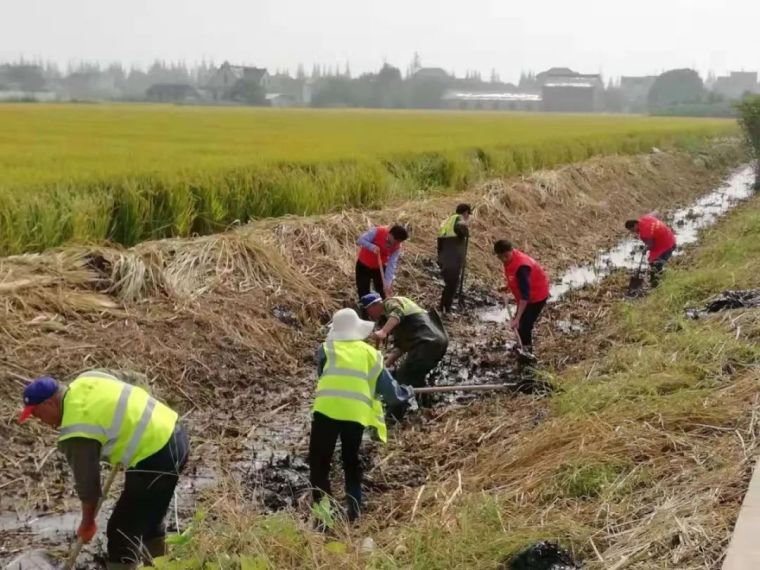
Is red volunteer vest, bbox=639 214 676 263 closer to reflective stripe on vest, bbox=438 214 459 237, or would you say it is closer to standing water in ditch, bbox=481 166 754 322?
standing water in ditch, bbox=481 166 754 322

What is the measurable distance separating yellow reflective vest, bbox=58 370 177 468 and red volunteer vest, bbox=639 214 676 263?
314 inches

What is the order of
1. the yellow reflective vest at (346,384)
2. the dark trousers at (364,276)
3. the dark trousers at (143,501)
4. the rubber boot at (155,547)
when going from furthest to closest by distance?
1. the dark trousers at (364,276)
2. the yellow reflective vest at (346,384)
3. the rubber boot at (155,547)
4. the dark trousers at (143,501)

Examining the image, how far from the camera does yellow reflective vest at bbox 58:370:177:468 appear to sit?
3.67 metres

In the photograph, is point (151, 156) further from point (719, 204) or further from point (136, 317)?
point (719, 204)

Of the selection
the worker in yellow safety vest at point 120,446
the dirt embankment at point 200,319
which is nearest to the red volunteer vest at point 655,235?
the dirt embankment at point 200,319

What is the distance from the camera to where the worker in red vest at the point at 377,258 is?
28.0 feet

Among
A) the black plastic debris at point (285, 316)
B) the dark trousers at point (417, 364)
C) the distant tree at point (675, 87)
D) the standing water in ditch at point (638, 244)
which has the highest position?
the distant tree at point (675, 87)

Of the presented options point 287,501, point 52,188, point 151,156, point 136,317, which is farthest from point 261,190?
point 287,501

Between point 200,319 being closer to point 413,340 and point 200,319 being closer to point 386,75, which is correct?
point 413,340

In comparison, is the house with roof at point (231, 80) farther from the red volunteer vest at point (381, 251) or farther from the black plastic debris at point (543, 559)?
the black plastic debris at point (543, 559)

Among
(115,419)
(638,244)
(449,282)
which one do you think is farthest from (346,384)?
(638,244)

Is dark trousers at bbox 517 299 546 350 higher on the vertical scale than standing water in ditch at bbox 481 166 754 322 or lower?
higher

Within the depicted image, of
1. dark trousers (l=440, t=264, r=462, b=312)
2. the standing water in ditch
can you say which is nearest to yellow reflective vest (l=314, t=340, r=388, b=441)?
dark trousers (l=440, t=264, r=462, b=312)

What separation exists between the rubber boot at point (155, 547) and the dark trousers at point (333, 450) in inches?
36.8
